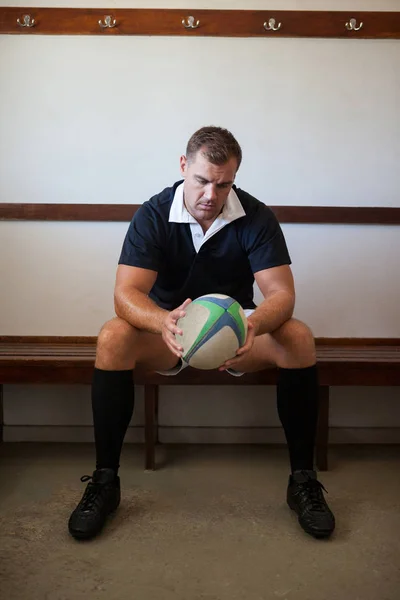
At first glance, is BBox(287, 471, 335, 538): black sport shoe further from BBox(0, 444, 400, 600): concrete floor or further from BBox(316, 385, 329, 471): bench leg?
BBox(316, 385, 329, 471): bench leg

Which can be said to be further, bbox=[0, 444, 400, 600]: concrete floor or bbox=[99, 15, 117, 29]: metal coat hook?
bbox=[99, 15, 117, 29]: metal coat hook

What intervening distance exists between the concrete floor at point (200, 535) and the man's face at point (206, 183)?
1086 millimetres

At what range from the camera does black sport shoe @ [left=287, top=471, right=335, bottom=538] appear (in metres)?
1.99

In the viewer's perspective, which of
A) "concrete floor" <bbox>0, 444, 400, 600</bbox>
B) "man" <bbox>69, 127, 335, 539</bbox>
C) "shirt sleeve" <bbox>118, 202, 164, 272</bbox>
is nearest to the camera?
"concrete floor" <bbox>0, 444, 400, 600</bbox>

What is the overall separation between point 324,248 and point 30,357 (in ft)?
4.79

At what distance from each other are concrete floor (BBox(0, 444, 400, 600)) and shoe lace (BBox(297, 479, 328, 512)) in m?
0.10

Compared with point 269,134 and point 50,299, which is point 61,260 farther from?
point 269,134

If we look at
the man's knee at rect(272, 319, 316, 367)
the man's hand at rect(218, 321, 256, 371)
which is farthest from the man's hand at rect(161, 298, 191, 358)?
the man's knee at rect(272, 319, 316, 367)

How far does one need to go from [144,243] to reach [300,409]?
807 millimetres

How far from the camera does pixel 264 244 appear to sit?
2.30 meters

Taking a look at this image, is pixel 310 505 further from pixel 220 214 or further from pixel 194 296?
pixel 220 214

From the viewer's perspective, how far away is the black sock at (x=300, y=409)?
216cm

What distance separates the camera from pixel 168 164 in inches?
117

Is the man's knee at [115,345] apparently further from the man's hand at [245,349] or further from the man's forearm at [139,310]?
the man's hand at [245,349]
